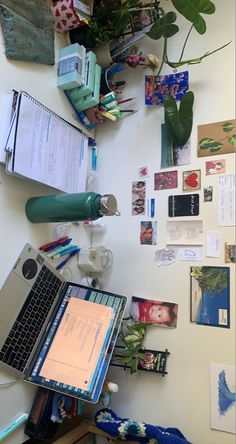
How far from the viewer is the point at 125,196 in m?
1.54

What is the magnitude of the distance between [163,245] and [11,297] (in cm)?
66

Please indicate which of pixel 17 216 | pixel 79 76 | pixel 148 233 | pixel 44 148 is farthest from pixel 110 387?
pixel 79 76

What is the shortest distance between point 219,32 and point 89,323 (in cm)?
137

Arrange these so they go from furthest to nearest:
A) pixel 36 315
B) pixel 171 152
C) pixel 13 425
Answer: pixel 171 152 < pixel 36 315 < pixel 13 425

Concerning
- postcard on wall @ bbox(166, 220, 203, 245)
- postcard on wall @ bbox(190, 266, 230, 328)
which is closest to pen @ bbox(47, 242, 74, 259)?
postcard on wall @ bbox(166, 220, 203, 245)

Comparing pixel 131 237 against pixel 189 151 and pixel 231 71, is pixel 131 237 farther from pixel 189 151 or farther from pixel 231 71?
pixel 231 71

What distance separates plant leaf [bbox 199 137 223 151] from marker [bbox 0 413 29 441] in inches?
49.6

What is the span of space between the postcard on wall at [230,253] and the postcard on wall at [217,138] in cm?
38

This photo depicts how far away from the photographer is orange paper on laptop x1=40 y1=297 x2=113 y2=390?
1.16m

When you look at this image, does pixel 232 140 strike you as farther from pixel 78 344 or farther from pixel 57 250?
pixel 78 344

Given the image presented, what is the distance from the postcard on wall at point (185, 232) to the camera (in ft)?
4.36

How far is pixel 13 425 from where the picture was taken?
1123mm

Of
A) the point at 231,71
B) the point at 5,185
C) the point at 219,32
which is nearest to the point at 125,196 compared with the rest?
the point at 5,185

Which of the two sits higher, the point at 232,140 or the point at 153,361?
the point at 232,140
